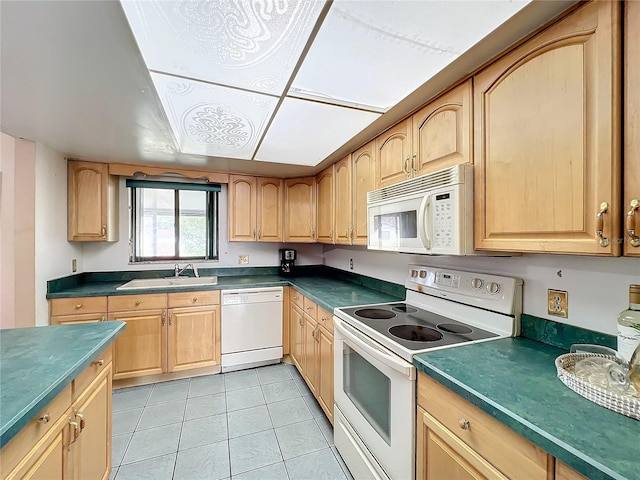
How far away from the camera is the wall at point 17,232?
2.06m

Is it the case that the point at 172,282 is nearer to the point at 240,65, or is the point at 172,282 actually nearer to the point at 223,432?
the point at 223,432

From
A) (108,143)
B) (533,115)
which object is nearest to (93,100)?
(108,143)

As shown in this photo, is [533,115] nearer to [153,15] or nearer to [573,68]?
[573,68]

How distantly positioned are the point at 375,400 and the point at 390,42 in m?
1.57

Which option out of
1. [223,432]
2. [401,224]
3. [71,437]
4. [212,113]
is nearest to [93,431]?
[71,437]

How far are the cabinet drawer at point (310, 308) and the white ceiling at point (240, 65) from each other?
1314 millimetres

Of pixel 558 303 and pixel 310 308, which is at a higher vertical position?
pixel 558 303

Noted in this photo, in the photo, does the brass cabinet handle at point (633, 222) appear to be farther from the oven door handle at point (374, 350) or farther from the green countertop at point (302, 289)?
the green countertop at point (302, 289)

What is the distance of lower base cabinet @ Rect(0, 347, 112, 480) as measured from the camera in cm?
79

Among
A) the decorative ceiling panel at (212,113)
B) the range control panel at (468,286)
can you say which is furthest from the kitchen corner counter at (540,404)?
the decorative ceiling panel at (212,113)

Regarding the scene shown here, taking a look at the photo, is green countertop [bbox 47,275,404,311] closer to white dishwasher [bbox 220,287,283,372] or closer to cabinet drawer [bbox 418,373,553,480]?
white dishwasher [bbox 220,287,283,372]

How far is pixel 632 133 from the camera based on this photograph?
765mm

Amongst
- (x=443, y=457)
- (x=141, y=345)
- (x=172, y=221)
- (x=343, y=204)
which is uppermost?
(x=343, y=204)

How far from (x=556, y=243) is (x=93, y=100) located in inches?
87.4
